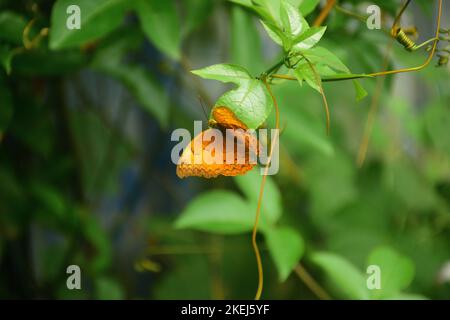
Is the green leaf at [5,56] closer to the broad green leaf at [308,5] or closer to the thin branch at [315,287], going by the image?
the broad green leaf at [308,5]

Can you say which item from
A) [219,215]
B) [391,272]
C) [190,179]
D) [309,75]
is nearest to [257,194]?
[219,215]

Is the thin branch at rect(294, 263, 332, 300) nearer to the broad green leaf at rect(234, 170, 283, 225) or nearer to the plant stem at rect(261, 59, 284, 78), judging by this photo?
the broad green leaf at rect(234, 170, 283, 225)

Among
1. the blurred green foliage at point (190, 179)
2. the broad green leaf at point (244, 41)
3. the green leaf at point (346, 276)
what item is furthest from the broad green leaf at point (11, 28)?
the green leaf at point (346, 276)

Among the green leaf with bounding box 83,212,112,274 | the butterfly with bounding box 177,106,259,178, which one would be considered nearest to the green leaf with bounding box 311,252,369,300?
the butterfly with bounding box 177,106,259,178

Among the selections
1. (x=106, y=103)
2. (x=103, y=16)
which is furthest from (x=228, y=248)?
(x=103, y=16)

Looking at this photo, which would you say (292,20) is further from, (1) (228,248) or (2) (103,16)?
(1) (228,248)

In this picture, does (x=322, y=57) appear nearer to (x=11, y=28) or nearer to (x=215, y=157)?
(x=215, y=157)
